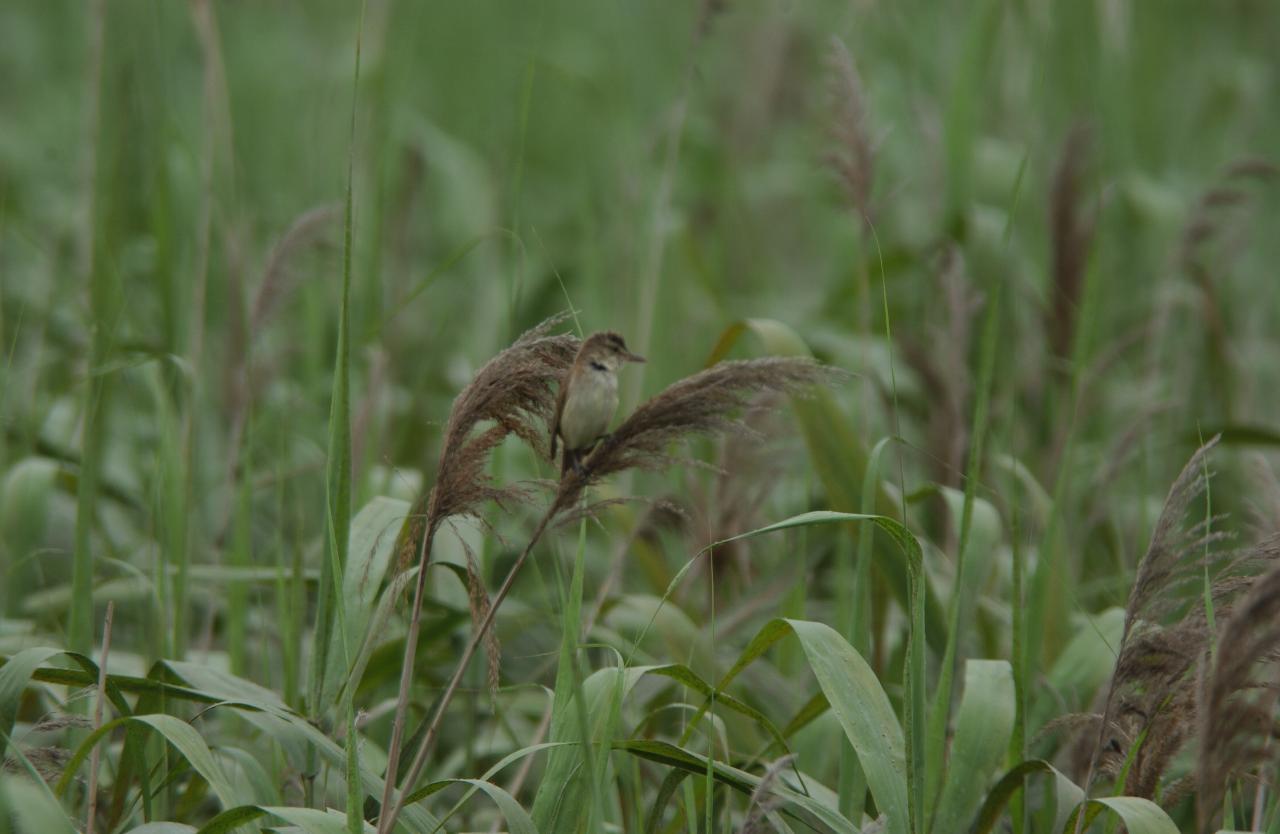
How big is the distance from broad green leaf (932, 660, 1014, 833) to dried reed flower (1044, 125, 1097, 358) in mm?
1500

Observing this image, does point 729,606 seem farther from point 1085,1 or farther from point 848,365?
point 1085,1

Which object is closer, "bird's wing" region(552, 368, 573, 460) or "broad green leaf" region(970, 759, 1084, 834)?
"bird's wing" region(552, 368, 573, 460)

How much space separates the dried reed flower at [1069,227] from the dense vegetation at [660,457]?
2 cm

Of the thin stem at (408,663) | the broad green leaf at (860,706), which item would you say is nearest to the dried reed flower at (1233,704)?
the broad green leaf at (860,706)

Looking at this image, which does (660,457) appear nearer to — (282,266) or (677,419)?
(677,419)

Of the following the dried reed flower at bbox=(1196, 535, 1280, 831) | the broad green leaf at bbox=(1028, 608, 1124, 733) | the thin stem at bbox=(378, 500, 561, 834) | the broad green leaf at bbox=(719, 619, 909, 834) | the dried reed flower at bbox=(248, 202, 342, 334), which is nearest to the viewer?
the dried reed flower at bbox=(1196, 535, 1280, 831)

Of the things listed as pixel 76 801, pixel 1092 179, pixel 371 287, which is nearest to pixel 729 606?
pixel 371 287

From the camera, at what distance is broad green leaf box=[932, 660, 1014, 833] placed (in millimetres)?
1573

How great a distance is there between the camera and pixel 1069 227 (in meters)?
2.90

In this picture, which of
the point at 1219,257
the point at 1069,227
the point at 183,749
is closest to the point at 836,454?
the point at 183,749

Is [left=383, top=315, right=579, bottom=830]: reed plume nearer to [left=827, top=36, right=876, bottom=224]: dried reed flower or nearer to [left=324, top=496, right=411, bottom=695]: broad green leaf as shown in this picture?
[left=324, top=496, right=411, bottom=695]: broad green leaf

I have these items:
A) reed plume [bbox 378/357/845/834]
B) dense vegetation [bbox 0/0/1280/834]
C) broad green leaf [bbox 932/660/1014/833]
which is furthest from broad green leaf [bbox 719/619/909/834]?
reed plume [bbox 378/357/845/834]

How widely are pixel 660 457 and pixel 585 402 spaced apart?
9 centimetres

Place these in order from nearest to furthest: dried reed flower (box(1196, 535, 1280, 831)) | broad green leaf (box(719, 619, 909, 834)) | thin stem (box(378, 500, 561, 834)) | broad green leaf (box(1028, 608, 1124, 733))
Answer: dried reed flower (box(1196, 535, 1280, 831)), thin stem (box(378, 500, 561, 834)), broad green leaf (box(719, 619, 909, 834)), broad green leaf (box(1028, 608, 1124, 733))
